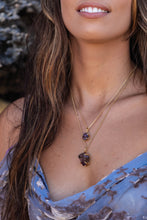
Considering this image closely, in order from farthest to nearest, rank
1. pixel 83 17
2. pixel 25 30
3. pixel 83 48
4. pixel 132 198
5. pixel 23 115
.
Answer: pixel 25 30 → pixel 23 115 → pixel 83 48 → pixel 83 17 → pixel 132 198

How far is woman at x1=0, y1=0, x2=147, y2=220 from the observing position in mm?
2188

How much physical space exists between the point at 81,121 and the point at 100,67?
11.3 inches

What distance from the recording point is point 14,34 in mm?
3111

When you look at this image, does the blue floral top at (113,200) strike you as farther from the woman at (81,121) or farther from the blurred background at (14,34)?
the blurred background at (14,34)

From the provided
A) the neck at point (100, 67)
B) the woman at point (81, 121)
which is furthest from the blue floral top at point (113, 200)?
the neck at point (100, 67)

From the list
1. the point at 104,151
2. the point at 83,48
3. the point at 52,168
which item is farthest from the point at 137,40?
the point at 52,168

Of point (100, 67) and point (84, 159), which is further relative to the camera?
point (100, 67)

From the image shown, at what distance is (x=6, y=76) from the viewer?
3.35 meters

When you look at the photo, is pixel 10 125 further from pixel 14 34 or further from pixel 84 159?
pixel 14 34

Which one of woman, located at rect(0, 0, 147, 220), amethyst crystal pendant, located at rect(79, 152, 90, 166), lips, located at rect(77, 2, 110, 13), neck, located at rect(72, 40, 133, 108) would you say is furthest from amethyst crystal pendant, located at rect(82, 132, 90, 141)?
lips, located at rect(77, 2, 110, 13)

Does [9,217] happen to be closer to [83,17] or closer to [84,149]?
[84,149]

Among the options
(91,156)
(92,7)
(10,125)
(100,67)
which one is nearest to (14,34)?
(10,125)

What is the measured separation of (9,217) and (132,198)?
2.54 ft

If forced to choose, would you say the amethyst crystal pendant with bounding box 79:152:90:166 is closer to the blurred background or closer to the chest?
the chest
